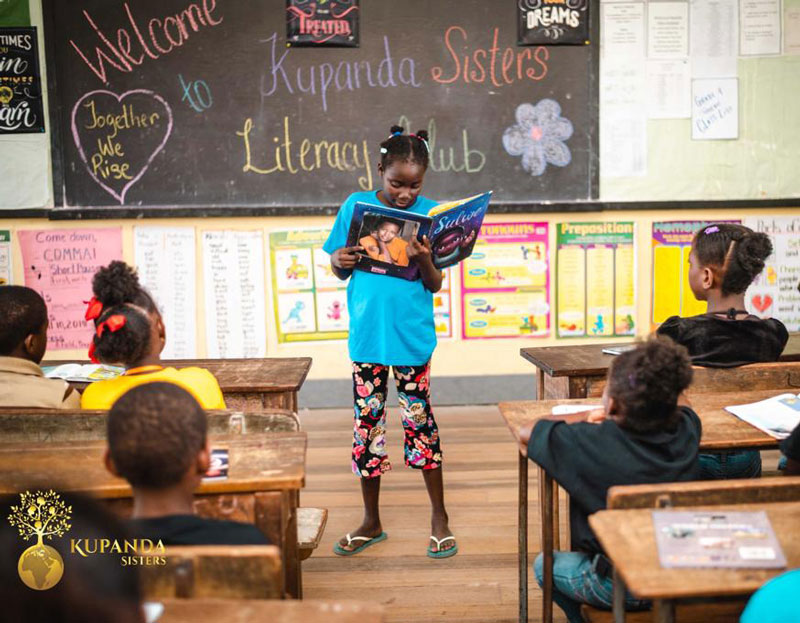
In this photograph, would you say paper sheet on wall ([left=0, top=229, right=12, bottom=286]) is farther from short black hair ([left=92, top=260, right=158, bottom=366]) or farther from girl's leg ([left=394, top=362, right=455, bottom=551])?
girl's leg ([left=394, top=362, right=455, bottom=551])

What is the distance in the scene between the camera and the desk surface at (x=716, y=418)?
182cm

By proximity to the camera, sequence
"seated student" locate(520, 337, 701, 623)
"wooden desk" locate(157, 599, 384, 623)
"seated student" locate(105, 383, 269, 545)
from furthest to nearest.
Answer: "seated student" locate(520, 337, 701, 623) → "seated student" locate(105, 383, 269, 545) → "wooden desk" locate(157, 599, 384, 623)

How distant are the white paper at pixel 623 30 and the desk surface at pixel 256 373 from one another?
2.63 metres

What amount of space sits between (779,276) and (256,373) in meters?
3.29

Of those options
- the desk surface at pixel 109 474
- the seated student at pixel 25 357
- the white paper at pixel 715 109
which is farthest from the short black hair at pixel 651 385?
the white paper at pixel 715 109

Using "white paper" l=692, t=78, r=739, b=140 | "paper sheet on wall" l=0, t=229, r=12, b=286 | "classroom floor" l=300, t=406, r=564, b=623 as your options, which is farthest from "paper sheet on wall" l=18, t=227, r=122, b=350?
"white paper" l=692, t=78, r=739, b=140

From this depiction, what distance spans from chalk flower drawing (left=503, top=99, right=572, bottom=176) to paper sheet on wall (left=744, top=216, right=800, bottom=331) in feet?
3.79

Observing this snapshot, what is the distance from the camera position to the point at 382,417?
270 cm

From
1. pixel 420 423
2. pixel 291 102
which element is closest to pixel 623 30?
pixel 291 102

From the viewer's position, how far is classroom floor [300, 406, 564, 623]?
241 cm

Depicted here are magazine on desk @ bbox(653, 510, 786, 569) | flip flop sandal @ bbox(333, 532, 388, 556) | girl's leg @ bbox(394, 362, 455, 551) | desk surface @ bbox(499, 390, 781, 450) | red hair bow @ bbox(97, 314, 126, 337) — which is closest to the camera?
magazine on desk @ bbox(653, 510, 786, 569)

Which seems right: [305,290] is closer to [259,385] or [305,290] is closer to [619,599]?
[259,385]

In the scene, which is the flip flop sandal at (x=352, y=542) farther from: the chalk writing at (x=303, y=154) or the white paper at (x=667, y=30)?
the white paper at (x=667, y=30)

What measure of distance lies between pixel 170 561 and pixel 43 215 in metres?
3.71
